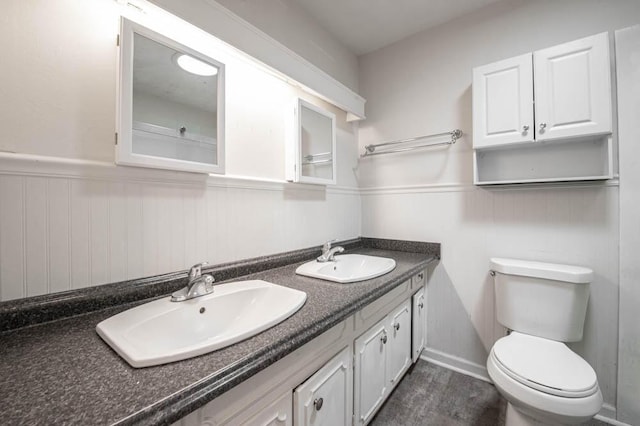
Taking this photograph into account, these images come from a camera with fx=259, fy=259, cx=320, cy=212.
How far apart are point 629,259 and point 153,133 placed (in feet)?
7.57

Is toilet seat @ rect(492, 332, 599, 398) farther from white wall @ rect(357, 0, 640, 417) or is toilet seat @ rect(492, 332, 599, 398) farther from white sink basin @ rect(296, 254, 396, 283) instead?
white sink basin @ rect(296, 254, 396, 283)

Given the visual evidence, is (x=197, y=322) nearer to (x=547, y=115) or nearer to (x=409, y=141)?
(x=409, y=141)

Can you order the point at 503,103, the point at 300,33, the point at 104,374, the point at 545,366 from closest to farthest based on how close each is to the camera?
the point at 104,374
the point at 545,366
the point at 503,103
the point at 300,33

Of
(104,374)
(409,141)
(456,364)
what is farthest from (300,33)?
(456,364)

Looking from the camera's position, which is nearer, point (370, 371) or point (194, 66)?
point (194, 66)

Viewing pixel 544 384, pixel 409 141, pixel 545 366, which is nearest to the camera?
pixel 544 384

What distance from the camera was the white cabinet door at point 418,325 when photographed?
1729 mm

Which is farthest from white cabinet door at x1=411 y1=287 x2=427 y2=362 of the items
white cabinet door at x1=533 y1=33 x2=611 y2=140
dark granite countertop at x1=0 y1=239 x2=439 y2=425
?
white cabinet door at x1=533 y1=33 x2=611 y2=140

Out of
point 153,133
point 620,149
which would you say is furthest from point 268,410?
point 620,149

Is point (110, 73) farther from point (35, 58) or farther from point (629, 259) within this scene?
point (629, 259)

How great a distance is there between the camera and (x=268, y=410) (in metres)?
0.72

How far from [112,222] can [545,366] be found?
1831 mm

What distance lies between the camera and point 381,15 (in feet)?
5.88

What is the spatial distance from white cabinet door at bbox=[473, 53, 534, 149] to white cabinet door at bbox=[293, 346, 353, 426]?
57.2 inches
